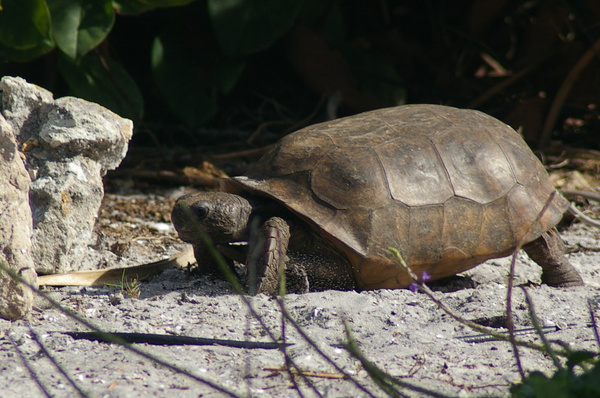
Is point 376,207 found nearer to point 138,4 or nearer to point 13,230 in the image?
point 13,230

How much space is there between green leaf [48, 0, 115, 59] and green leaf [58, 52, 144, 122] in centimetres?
46

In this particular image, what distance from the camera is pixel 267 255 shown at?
271 cm

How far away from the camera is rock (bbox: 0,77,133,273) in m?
2.86

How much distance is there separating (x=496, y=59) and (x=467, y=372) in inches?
183

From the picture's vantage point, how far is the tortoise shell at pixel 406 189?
111 inches

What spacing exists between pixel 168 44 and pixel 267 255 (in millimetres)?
3162

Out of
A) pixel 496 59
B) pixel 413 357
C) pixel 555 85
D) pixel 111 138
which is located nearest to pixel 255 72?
pixel 496 59

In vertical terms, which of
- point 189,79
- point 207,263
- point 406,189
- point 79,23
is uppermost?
point 79,23

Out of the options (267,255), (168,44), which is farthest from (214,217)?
(168,44)

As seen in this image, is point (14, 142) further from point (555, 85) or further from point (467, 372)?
point (555, 85)

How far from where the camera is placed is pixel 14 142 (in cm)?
236

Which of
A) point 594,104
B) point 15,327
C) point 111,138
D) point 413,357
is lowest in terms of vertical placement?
point 594,104

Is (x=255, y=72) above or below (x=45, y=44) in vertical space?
below

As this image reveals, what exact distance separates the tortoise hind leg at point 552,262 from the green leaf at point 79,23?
9.17 feet
